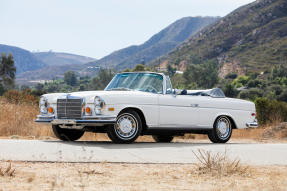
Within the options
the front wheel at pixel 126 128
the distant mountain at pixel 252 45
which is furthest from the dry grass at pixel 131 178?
the distant mountain at pixel 252 45

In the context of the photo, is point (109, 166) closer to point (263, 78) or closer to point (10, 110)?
point (10, 110)

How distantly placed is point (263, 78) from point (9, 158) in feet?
462

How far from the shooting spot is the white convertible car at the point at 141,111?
34.7 feet

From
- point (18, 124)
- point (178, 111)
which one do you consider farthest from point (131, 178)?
point (18, 124)

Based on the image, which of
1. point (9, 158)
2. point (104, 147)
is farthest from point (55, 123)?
point (9, 158)

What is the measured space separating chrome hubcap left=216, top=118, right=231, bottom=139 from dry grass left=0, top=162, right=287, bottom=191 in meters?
5.35

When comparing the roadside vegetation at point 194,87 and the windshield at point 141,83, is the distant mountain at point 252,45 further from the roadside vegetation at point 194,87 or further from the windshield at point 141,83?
the windshield at point 141,83

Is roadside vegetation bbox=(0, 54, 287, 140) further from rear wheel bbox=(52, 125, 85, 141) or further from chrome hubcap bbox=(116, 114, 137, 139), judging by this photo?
chrome hubcap bbox=(116, 114, 137, 139)

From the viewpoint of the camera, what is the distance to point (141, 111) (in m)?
11.1

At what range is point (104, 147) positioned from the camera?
9.84m

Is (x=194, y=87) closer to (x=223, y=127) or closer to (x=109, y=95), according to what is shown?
(x=223, y=127)

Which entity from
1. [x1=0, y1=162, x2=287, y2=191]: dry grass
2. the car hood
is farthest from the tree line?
[x1=0, y1=162, x2=287, y2=191]: dry grass

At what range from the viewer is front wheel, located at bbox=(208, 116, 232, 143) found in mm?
13047

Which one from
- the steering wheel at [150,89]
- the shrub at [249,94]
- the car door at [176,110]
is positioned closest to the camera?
the car door at [176,110]
